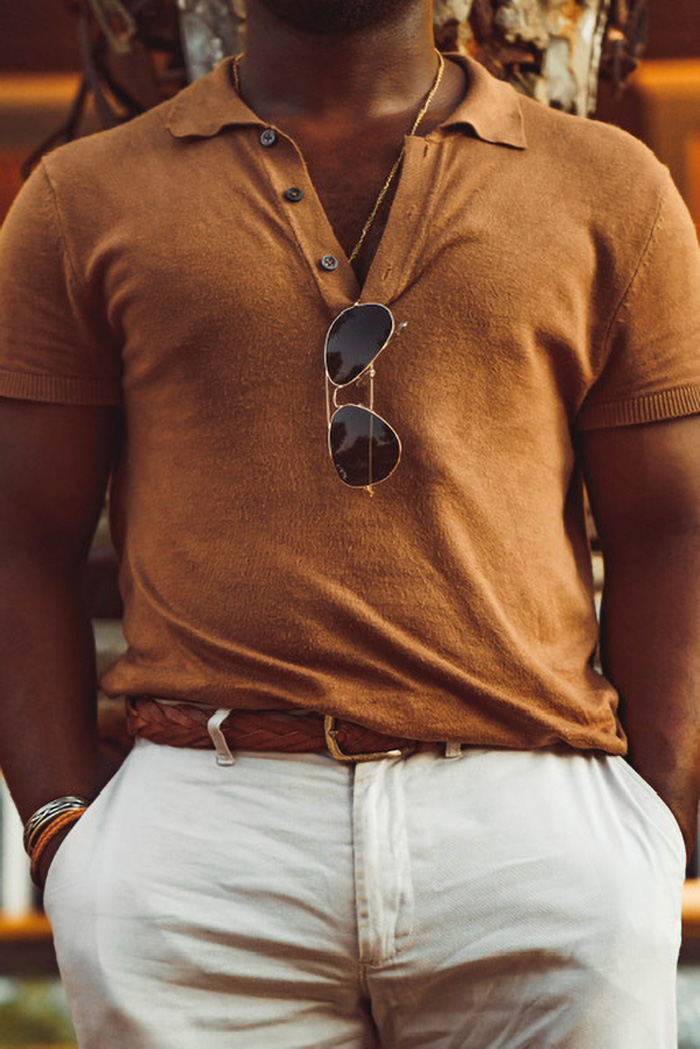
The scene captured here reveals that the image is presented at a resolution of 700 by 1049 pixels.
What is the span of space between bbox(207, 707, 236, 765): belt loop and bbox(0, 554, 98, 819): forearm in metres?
0.28

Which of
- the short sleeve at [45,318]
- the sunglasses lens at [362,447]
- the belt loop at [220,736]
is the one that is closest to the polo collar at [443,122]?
the short sleeve at [45,318]

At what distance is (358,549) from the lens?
1.56 m

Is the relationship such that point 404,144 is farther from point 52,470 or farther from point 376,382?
point 52,470

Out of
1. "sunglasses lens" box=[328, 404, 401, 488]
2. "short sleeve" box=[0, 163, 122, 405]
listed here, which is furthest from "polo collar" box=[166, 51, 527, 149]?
"sunglasses lens" box=[328, 404, 401, 488]

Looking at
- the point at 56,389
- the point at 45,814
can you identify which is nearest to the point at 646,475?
the point at 56,389

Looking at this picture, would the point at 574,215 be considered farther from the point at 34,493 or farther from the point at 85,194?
the point at 34,493

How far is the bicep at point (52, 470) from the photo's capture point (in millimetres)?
1754

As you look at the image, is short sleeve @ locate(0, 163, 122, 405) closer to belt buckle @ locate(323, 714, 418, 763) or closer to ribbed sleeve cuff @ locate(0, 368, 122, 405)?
ribbed sleeve cuff @ locate(0, 368, 122, 405)

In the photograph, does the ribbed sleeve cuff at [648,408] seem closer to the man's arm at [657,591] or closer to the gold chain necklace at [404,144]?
the man's arm at [657,591]

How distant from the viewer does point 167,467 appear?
166 cm

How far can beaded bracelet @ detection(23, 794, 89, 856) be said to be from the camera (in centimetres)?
168

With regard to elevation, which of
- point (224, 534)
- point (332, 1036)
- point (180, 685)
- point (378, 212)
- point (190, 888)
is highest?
point (378, 212)

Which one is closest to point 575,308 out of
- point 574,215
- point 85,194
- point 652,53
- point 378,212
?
point 574,215

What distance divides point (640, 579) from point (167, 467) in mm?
615
